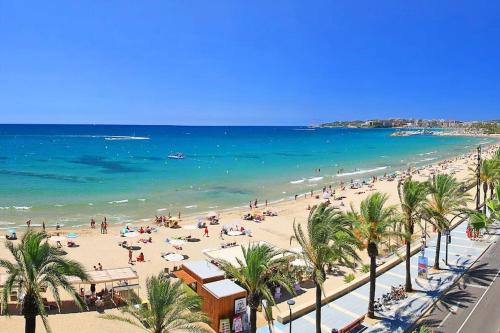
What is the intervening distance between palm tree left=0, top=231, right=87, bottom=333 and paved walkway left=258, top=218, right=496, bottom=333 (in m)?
7.90

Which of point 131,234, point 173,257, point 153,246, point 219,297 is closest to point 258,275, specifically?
point 219,297

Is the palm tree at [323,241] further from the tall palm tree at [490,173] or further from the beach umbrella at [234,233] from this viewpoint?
the tall palm tree at [490,173]

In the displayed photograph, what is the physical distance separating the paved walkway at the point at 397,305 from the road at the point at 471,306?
0.48 m

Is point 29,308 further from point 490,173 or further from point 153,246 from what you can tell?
point 490,173

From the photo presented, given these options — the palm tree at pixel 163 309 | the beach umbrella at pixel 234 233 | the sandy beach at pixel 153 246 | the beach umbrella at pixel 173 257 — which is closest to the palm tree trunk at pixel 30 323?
the palm tree at pixel 163 309

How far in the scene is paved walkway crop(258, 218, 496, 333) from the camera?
15961 millimetres

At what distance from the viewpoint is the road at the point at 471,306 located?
15.6m

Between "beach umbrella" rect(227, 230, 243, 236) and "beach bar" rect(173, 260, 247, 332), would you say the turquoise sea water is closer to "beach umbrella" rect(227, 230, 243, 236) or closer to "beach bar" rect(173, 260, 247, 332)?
"beach umbrella" rect(227, 230, 243, 236)

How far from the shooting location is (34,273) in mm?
10562

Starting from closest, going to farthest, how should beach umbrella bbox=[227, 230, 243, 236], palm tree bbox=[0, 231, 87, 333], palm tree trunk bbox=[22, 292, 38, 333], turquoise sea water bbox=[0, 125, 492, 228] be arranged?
palm tree bbox=[0, 231, 87, 333] < palm tree trunk bbox=[22, 292, 38, 333] < beach umbrella bbox=[227, 230, 243, 236] < turquoise sea water bbox=[0, 125, 492, 228]

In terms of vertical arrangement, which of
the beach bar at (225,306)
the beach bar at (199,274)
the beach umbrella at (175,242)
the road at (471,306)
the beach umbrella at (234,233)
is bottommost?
the beach umbrella at (234,233)

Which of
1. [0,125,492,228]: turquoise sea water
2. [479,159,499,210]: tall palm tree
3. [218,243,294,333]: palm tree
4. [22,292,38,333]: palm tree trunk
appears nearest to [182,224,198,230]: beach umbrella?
[0,125,492,228]: turquoise sea water

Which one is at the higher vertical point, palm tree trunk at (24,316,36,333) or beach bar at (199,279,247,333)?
palm tree trunk at (24,316,36,333)

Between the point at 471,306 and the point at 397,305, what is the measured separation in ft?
9.88
